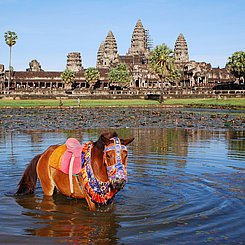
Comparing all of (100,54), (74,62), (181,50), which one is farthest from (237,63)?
(100,54)

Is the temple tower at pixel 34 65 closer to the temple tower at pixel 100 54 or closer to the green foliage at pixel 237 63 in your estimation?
the temple tower at pixel 100 54

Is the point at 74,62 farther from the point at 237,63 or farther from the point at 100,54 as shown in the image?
the point at 237,63

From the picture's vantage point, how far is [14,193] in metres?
8.73

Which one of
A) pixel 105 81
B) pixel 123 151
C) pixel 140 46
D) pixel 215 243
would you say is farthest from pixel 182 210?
pixel 140 46

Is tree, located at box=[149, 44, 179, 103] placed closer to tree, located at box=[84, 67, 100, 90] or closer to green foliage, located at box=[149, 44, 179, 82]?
green foliage, located at box=[149, 44, 179, 82]

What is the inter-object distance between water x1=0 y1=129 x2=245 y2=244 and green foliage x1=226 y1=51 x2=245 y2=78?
7773 centimetres

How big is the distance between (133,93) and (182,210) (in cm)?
7712

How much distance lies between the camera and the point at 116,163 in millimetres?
6086

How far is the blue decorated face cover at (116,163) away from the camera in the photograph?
604 centimetres

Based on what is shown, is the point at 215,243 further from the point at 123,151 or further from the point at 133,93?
the point at 133,93

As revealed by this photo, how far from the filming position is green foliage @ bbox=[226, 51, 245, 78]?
3423 inches

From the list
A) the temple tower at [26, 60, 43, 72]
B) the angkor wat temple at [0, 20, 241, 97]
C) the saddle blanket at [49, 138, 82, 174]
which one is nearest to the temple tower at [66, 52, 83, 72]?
the angkor wat temple at [0, 20, 241, 97]

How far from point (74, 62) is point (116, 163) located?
477 ft

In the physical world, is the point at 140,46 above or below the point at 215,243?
above
